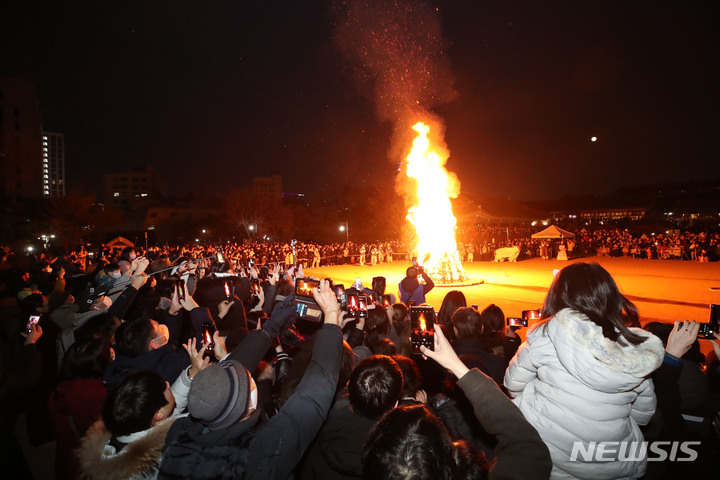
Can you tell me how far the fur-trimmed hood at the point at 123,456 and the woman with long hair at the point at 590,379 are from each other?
1.96m

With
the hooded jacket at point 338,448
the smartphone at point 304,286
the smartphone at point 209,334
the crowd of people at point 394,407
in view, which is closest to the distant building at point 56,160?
the smartphone at point 304,286

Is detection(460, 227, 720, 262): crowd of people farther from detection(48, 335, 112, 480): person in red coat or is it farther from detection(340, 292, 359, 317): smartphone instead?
detection(48, 335, 112, 480): person in red coat

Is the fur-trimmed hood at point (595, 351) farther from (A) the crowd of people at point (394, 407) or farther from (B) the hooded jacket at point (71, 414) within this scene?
(B) the hooded jacket at point (71, 414)

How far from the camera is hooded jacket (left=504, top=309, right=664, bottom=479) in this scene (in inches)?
73.9

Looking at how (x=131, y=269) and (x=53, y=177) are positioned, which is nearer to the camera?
(x=131, y=269)

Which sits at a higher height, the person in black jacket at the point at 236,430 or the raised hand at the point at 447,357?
the raised hand at the point at 447,357

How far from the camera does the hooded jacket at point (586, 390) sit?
6.16 ft

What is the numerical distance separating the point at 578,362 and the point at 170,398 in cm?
226

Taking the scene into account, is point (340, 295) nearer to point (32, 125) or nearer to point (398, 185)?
point (398, 185)

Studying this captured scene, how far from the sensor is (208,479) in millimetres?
1644

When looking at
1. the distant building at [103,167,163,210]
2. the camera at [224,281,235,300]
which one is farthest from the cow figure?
the distant building at [103,167,163,210]

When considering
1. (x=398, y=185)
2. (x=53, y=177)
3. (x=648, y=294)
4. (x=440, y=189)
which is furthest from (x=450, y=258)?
(x=53, y=177)

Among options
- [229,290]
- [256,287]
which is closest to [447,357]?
[229,290]

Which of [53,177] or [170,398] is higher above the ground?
[53,177]
